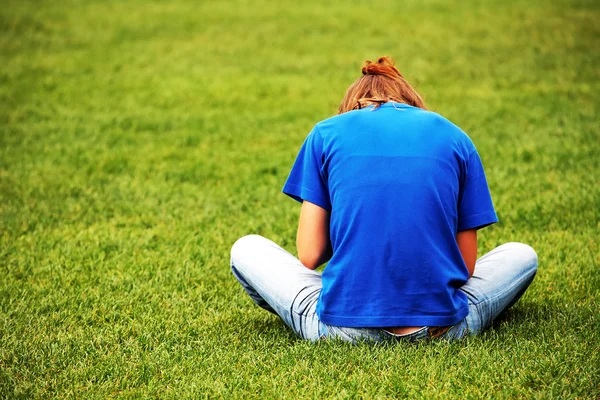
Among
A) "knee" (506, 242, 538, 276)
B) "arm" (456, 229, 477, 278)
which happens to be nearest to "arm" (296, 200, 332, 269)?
"arm" (456, 229, 477, 278)

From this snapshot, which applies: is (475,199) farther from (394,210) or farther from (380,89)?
(380,89)

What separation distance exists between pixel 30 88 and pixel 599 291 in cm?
846

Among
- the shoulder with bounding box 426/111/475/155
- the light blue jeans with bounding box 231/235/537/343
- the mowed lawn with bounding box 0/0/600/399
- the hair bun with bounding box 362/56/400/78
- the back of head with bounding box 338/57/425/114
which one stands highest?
the hair bun with bounding box 362/56/400/78

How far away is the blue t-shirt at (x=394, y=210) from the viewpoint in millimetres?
3172

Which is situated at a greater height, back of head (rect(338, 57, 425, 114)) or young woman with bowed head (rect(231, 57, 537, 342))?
back of head (rect(338, 57, 425, 114))

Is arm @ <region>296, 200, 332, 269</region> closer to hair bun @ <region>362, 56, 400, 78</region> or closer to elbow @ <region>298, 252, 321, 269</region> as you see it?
elbow @ <region>298, 252, 321, 269</region>

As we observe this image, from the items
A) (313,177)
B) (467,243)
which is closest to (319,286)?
(313,177)

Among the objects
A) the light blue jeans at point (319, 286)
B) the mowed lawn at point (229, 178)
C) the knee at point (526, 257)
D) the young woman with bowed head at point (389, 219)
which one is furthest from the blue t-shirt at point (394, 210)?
the knee at point (526, 257)

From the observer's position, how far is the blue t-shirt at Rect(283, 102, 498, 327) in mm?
3172

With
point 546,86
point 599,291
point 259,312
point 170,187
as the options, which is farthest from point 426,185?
point 546,86

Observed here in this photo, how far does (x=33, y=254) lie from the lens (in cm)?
520

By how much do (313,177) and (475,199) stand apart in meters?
0.76

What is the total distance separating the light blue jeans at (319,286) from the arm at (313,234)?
0.56 ft

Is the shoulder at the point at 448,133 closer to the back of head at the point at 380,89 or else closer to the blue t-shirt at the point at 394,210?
the blue t-shirt at the point at 394,210
